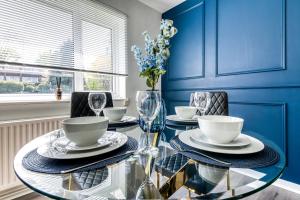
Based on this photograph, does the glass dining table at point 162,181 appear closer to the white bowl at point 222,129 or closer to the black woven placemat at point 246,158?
the black woven placemat at point 246,158

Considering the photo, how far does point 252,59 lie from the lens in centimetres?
201

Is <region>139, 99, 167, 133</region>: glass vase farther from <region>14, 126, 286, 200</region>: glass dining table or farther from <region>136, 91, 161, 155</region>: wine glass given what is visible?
<region>14, 126, 286, 200</region>: glass dining table

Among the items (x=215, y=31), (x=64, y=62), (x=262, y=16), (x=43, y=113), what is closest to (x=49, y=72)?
(x=64, y=62)

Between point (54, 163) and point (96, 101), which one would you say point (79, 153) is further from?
point (96, 101)

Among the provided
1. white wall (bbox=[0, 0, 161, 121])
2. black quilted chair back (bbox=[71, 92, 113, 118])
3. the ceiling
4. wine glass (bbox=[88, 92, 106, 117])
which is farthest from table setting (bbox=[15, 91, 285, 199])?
the ceiling

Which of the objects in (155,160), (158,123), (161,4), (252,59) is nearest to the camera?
(155,160)

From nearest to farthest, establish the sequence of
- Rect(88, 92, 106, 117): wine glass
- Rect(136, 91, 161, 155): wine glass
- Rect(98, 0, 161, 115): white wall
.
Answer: Rect(136, 91, 161, 155): wine glass, Rect(88, 92, 106, 117): wine glass, Rect(98, 0, 161, 115): white wall

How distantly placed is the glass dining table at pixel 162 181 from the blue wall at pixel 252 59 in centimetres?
151

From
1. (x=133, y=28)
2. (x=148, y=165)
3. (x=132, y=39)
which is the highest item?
(x=133, y=28)

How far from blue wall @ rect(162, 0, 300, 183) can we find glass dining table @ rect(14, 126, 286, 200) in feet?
4.95

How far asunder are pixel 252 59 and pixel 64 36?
2.17 meters

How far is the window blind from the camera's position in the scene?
159 cm

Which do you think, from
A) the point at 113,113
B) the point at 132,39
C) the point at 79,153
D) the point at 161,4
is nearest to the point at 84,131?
the point at 79,153

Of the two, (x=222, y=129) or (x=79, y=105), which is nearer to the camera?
(x=222, y=129)
